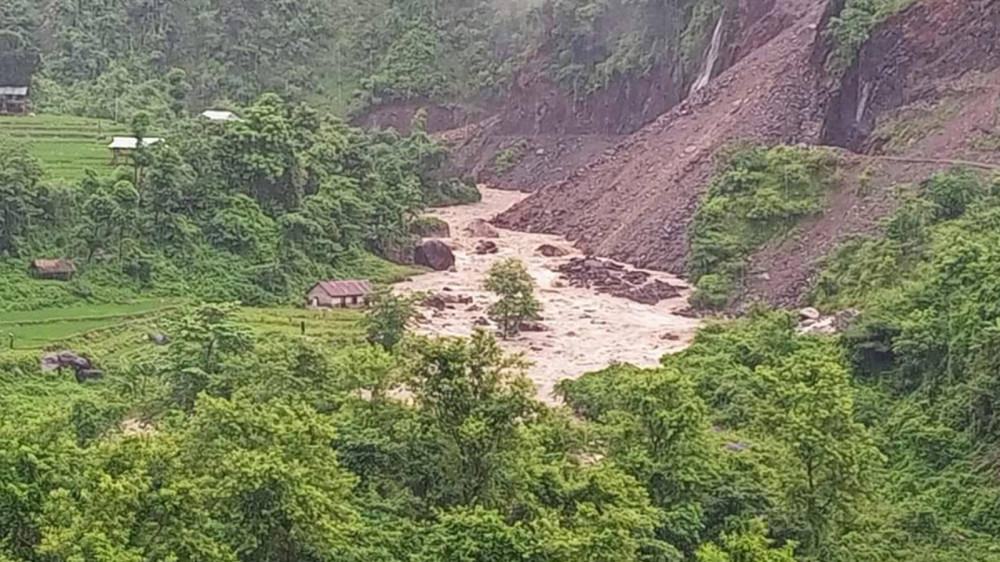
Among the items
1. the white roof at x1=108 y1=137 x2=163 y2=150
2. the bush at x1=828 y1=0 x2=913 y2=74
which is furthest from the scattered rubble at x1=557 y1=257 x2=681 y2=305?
the white roof at x1=108 y1=137 x2=163 y2=150

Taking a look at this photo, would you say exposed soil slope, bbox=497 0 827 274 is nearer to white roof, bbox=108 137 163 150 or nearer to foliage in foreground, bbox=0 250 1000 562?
white roof, bbox=108 137 163 150

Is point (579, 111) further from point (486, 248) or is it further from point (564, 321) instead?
point (564, 321)

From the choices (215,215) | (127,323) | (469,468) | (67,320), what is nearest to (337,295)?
(215,215)

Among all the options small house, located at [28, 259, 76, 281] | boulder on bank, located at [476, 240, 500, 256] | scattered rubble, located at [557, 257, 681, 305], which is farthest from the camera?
boulder on bank, located at [476, 240, 500, 256]

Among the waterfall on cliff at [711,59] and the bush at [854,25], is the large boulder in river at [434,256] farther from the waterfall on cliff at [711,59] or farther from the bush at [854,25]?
the waterfall on cliff at [711,59]

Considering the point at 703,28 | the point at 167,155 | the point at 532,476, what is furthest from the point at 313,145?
the point at 532,476

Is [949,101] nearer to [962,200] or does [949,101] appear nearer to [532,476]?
[962,200]
